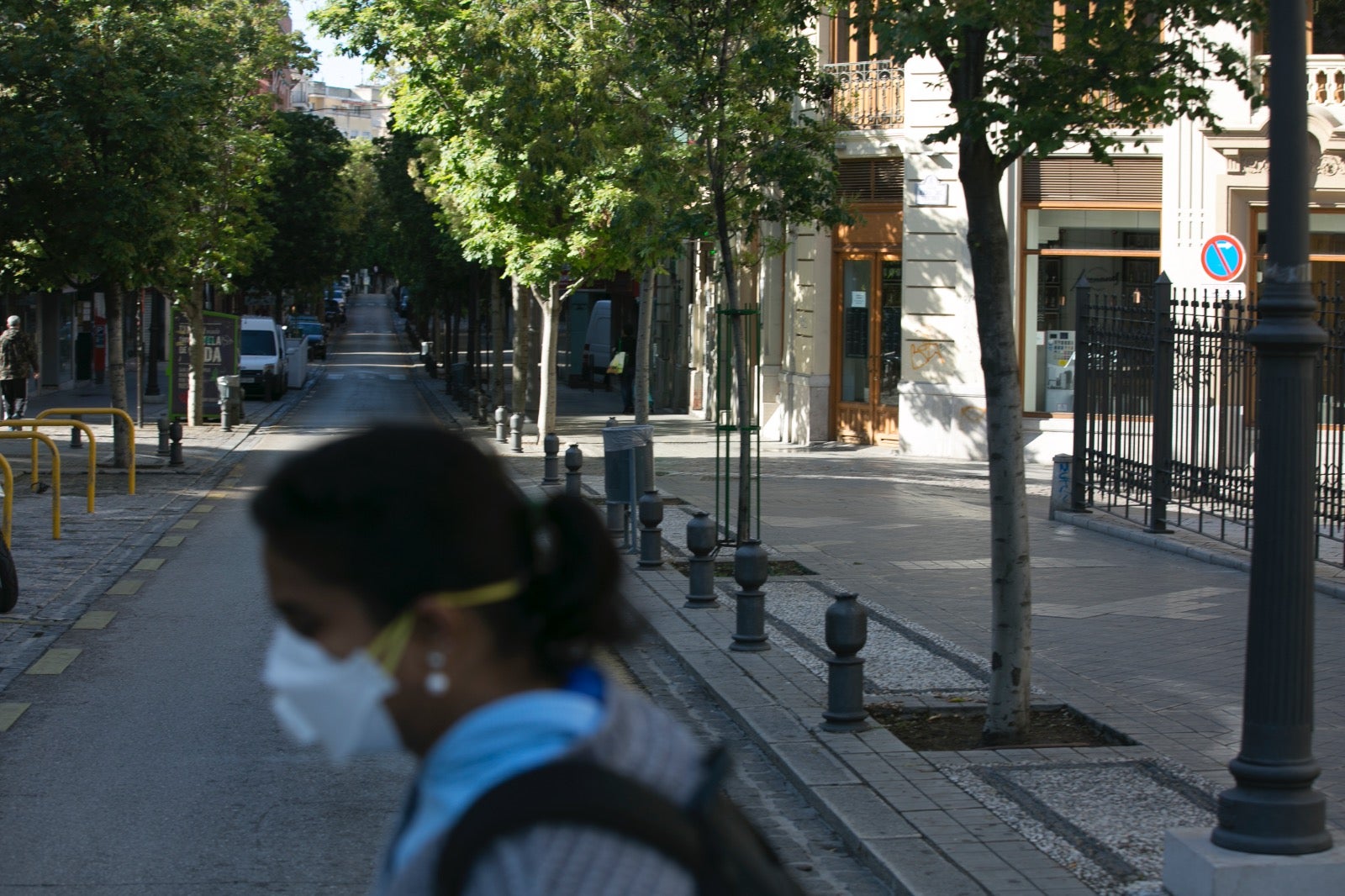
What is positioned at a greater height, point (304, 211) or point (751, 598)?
point (304, 211)

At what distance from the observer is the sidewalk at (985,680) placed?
5.68m

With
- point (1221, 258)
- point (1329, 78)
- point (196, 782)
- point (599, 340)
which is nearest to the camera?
point (196, 782)

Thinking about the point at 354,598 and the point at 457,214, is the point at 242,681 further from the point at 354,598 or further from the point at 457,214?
the point at 457,214

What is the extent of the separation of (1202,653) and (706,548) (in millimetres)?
3175

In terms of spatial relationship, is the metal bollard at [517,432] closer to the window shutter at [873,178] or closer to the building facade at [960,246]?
the building facade at [960,246]

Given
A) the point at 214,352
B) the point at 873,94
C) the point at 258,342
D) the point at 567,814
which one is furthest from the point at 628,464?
the point at 258,342

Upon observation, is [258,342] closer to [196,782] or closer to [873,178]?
[873,178]

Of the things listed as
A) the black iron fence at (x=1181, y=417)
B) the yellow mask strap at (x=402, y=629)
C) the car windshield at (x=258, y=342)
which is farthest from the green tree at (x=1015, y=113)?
the car windshield at (x=258, y=342)

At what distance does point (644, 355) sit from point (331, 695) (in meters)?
17.5

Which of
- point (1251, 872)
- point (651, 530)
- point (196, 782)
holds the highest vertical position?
point (651, 530)

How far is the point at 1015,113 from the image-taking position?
274 inches

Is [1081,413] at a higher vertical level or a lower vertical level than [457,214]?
lower

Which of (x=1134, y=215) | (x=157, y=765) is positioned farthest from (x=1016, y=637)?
(x=1134, y=215)

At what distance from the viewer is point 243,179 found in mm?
30375
